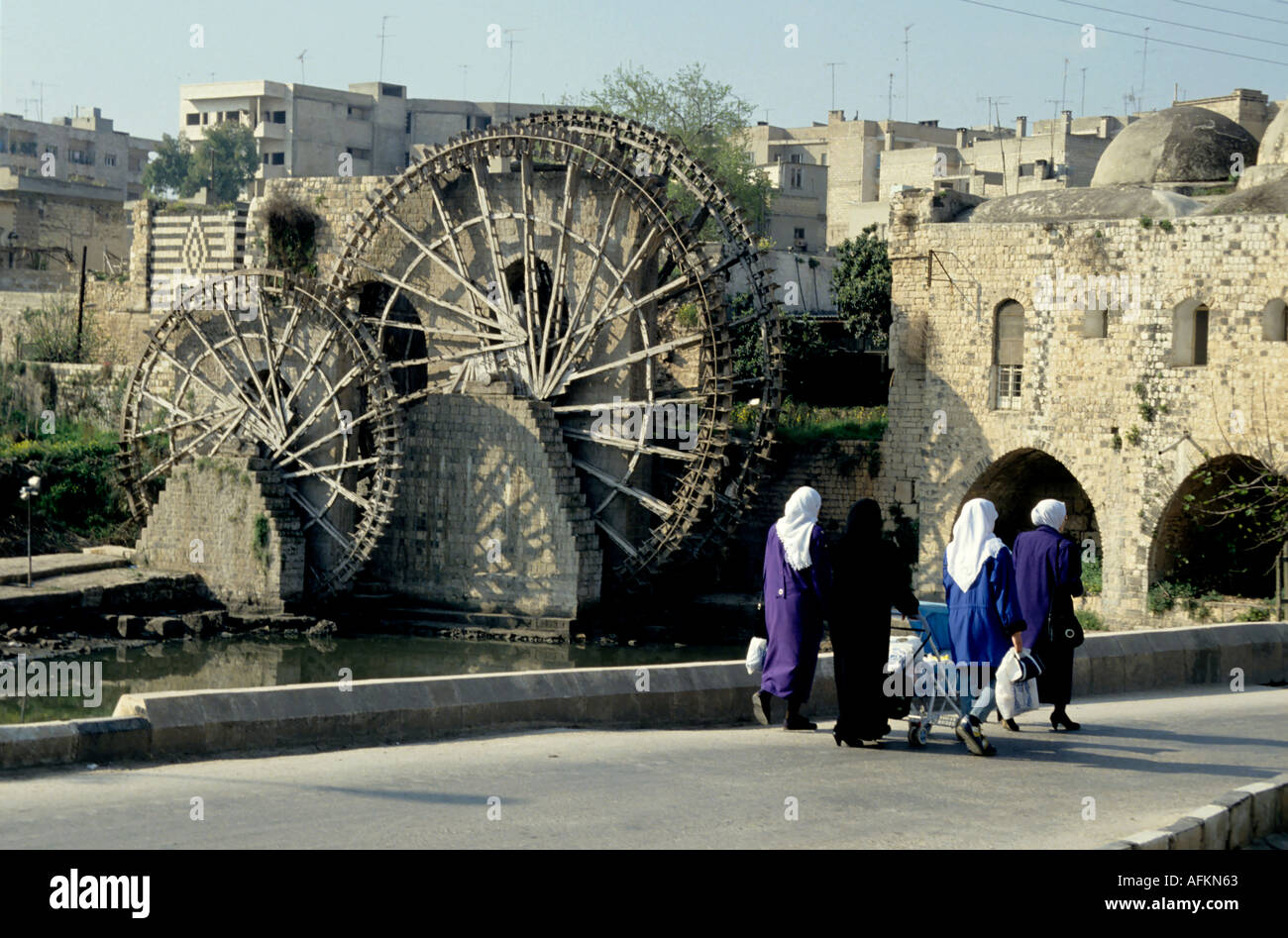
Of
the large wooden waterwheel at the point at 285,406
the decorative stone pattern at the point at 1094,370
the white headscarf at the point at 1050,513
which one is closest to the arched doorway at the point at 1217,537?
the decorative stone pattern at the point at 1094,370

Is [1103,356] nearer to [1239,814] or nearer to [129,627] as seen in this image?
[129,627]

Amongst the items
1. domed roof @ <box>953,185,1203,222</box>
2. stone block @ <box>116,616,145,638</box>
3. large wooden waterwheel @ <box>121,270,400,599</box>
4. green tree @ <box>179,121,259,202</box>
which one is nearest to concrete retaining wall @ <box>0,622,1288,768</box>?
domed roof @ <box>953,185,1203,222</box>

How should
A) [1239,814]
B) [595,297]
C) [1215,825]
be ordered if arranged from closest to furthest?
[1215,825] → [1239,814] → [595,297]

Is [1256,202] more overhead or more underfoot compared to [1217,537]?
more overhead

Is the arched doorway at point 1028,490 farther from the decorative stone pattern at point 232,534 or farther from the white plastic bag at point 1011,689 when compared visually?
the white plastic bag at point 1011,689

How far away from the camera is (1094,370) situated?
21906 mm

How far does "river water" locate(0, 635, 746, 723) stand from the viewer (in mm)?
20719

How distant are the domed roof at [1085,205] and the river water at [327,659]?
7.27 metres

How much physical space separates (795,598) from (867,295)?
23.8 m

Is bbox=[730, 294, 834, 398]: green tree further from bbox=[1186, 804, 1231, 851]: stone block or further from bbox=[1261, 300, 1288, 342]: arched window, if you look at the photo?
bbox=[1186, 804, 1231, 851]: stone block

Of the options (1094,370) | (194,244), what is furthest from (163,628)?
(1094,370)

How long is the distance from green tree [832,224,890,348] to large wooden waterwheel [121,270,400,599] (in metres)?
10.0
